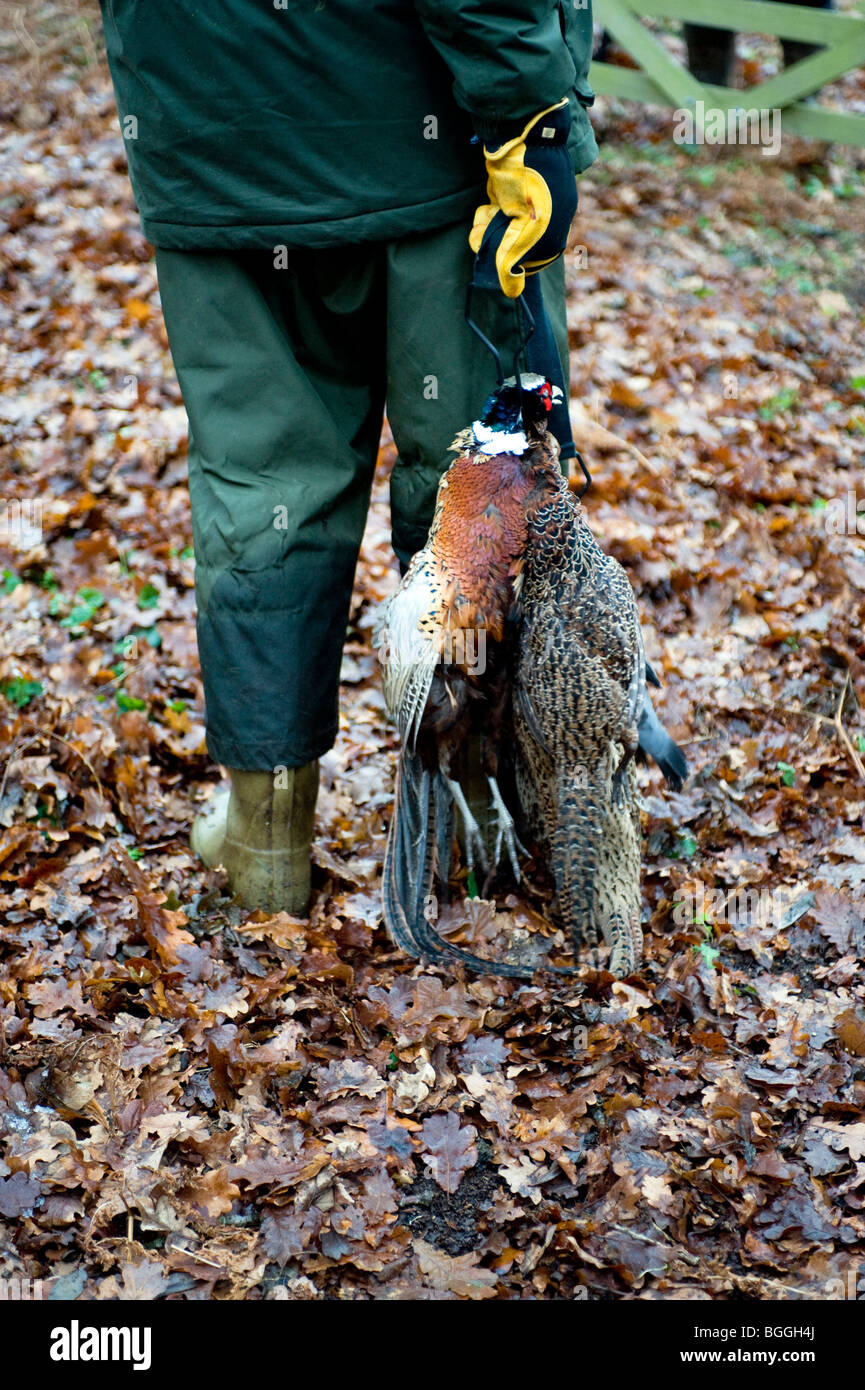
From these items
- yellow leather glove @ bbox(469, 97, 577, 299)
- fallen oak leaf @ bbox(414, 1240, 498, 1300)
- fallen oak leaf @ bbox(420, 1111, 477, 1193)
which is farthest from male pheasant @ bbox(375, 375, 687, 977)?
fallen oak leaf @ bbox(414, 1240, 498, 1300)

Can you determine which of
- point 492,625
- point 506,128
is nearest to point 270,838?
point 492,625

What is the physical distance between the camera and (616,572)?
3.12 m

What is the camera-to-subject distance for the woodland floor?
8.70ft

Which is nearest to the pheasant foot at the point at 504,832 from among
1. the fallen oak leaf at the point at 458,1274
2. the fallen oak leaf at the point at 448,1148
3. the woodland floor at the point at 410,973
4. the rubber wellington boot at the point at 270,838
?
the woodland floor at the point at 410,973

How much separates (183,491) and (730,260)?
4673mm

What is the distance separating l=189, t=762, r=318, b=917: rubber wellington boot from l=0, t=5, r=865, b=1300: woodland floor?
0.09m

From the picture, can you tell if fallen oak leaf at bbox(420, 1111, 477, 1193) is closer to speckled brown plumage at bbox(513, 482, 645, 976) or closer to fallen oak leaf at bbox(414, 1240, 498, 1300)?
fallen oak leaf at bbox(414, 1240, 498, 1300)

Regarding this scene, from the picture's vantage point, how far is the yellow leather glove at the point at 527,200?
2.66 m

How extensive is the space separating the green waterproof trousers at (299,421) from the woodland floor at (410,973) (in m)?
0.69

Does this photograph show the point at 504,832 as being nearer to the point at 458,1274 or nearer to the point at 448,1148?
the point at 448,1148

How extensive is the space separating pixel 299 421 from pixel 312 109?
0.75 m

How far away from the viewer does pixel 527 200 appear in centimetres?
268
